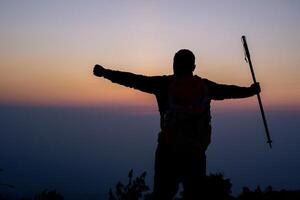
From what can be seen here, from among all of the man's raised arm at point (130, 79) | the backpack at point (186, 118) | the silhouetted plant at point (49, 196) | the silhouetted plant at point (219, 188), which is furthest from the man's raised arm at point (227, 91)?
the silhouetted plant at point (49, 196)

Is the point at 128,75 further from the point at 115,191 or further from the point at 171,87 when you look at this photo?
the point at 115,191

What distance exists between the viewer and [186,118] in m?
6.56

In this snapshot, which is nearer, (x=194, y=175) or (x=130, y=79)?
(x=194, y=175)

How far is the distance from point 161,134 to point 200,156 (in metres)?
0.54

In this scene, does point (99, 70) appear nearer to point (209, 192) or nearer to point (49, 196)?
point (49, 196)

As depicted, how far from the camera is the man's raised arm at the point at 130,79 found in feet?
22.3

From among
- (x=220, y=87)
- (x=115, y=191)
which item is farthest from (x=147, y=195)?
(x=220, y=87)

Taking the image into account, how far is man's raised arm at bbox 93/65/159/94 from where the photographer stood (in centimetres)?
680

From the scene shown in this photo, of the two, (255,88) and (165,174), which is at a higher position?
(255,88)

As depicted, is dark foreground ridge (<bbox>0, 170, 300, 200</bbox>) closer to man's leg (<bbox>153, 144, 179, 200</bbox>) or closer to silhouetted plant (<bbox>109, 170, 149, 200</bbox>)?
silhouetted plant (<bbox>109, 170, 149, 200</bbox>)

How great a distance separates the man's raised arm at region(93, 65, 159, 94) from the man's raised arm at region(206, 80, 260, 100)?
0.72 m

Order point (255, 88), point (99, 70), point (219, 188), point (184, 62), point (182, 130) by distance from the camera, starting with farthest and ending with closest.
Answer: point (219, 188) → point (255, 88) → point (99, 70) → point (184, 62) → point (182, 130)

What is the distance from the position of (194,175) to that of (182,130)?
56 centimetres

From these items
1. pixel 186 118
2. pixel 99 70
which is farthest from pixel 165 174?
pixel 99 70
